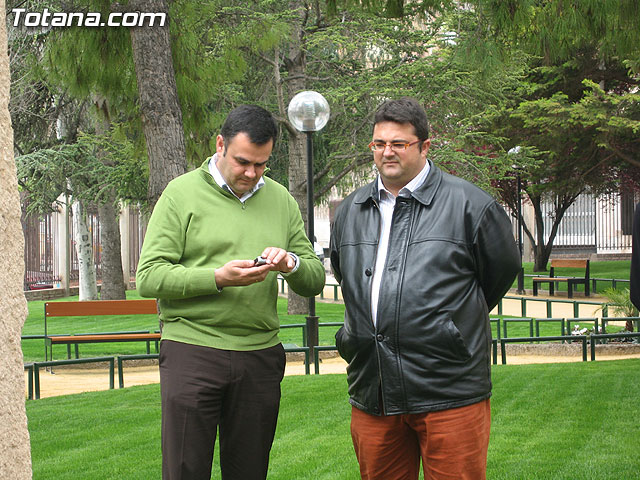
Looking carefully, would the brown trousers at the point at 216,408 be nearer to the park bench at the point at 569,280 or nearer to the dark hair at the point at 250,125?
the dark hair at the point at 250,125

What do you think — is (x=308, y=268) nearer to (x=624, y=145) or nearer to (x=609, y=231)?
(x=624, y=145)

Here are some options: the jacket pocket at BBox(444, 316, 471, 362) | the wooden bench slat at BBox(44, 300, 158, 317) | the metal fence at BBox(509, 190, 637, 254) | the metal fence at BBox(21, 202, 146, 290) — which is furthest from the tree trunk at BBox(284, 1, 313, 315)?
the metal fence at BBox(509, 190, 637, 254)

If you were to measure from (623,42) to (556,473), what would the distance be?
15.9 ft

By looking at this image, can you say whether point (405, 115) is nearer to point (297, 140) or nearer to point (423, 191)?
point (423, 191)

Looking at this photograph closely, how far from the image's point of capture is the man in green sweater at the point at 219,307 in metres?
3.16

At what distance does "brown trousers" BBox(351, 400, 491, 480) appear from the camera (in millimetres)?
3000

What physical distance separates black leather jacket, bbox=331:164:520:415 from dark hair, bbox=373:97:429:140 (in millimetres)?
186

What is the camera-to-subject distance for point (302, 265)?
339 centimetres

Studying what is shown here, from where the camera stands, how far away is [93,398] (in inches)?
340

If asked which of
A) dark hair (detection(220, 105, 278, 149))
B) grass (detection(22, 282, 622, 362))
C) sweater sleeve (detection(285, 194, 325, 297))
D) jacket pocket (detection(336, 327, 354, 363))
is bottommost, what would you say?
grass (detection(22, 282, 622, 362))

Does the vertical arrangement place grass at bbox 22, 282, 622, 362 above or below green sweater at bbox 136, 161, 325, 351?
below

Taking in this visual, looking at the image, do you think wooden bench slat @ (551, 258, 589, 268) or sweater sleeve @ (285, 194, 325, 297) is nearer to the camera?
sweater sleeve @ (285, 194, 325, 297)

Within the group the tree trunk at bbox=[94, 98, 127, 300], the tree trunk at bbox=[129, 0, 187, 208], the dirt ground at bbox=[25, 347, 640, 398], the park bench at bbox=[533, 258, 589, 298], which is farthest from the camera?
the park bench at bbox=[533, 258, 589, 298]
